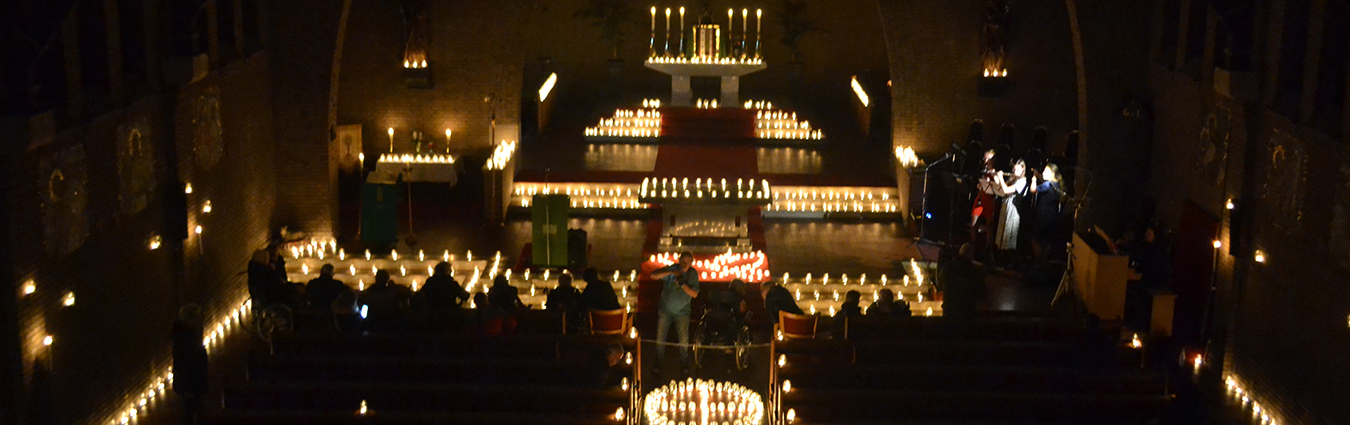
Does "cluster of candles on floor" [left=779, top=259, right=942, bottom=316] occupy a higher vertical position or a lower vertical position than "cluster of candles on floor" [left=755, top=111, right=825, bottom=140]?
lower

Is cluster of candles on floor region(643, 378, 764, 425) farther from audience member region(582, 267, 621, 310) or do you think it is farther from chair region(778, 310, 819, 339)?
audience member region(582, 267, 621, 310)

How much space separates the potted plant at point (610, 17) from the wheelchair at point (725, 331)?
1538cm

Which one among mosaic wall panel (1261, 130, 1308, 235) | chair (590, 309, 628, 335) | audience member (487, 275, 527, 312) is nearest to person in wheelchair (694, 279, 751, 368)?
chair (590, 309, 628, 335)

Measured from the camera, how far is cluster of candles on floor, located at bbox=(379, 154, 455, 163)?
2094 centimetres

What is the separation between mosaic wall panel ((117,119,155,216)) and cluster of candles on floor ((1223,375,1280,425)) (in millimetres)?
9958

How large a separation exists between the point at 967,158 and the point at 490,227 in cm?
642

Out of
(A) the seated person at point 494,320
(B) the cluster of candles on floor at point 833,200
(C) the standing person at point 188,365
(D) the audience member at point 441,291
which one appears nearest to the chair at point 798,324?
(A) the seated person at point 494,320

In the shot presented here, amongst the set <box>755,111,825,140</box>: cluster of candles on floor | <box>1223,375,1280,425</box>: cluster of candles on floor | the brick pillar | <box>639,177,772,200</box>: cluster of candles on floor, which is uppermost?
the brick pillar

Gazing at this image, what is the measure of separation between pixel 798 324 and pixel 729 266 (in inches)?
167

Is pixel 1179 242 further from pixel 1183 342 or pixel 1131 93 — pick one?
pixel 1131 93

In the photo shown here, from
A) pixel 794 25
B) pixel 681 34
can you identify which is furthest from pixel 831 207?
pixel 794 25

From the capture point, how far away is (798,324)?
13.7m

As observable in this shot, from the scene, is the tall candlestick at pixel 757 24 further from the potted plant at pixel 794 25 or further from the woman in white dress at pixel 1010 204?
the woman in white dress at pixel 1010 204

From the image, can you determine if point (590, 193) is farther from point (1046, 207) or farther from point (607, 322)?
point (607, 322)
